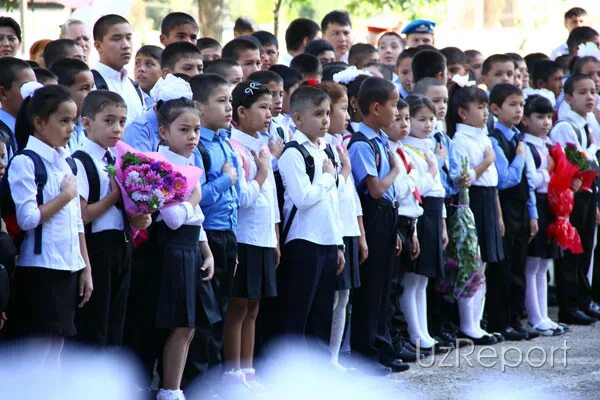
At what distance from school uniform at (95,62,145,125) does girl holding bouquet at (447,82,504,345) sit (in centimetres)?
239

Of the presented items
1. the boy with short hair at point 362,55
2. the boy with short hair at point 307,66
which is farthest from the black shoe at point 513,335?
the boy with short hair at point 362,55

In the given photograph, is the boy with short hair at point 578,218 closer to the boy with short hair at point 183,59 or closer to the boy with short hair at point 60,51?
the boy with short hair at point 183,59

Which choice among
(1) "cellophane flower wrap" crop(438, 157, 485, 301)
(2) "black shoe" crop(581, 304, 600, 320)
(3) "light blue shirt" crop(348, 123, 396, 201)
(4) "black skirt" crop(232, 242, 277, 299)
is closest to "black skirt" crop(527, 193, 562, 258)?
(2) "black shoe" crop(581, 304, 600, 320)

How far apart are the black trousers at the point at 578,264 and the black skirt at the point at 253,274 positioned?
12.3ft

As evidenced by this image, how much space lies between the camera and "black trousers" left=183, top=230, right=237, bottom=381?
6387 mm

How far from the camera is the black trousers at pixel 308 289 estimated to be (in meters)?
6.96

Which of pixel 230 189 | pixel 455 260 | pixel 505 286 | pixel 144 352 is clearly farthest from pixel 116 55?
pixel 505 286

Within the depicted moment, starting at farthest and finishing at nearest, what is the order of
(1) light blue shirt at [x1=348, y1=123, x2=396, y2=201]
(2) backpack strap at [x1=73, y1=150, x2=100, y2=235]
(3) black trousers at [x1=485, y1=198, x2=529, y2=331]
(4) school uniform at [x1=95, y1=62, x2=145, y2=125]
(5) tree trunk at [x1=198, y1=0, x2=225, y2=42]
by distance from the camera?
(5) tree trunk at [x1=198, y1=0, x2=225, y2=42], (3) black trousers at [x1=485, y1=198, x2=529, y2=331], (1) light blue shirt at [x1=348, y1=123, x2=396, y2=201], (4) school uniform at [x1=95, y1=62, x2=145, y2=125], (2) backpack strap at [x1=73, y1=150, x2=100, y2=235]

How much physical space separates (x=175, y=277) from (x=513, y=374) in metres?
2.48

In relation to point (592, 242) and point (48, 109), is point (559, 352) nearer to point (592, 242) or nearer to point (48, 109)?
point (592, 242)

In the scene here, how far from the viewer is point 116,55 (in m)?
7.32

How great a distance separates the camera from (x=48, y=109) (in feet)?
18.3

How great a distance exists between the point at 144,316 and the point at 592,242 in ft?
16.1

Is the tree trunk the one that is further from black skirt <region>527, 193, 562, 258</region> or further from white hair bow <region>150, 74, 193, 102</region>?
white hair bow <region>150, 74, 193, 102</region>
